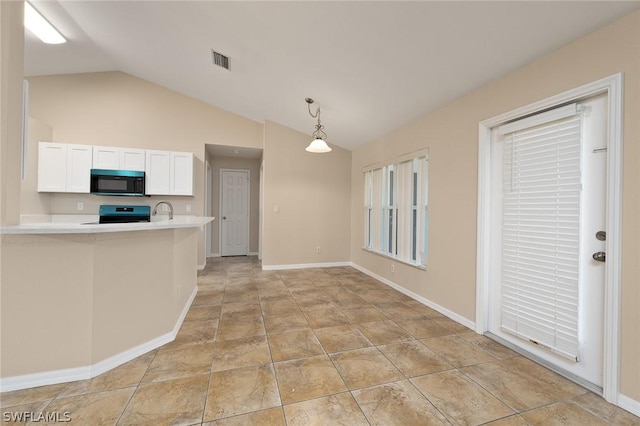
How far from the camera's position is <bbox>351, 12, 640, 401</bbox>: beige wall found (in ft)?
5.28

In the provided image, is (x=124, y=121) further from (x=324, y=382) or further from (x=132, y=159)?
(x=324, y=382)

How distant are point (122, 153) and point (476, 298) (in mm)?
5404

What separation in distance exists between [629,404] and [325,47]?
349 cm

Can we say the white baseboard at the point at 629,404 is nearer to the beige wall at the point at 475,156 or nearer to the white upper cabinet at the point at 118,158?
the beige wall at the point at 475,156

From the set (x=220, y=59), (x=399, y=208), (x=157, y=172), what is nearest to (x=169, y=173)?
(x=157, y=172)

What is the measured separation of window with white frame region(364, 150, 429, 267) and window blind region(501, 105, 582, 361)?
1.13 m

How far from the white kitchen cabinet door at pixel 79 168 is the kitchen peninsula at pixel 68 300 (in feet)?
9.78

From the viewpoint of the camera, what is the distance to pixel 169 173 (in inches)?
183

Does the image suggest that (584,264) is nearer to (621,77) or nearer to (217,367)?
(621,77)

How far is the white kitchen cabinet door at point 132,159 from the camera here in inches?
173

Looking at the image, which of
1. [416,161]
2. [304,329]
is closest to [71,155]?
[304,329]

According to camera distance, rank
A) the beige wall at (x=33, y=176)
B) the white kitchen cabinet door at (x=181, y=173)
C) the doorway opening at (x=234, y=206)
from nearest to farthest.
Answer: the beige wall at (x=33, y=176) → the white kitchen cabinet door at (x=181, y=173) → the doorway opening at (x=234, y=206)

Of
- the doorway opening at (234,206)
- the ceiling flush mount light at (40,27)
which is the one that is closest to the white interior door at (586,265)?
the ceiling flush mount light at (40,27)

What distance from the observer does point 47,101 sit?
439 centimetres
